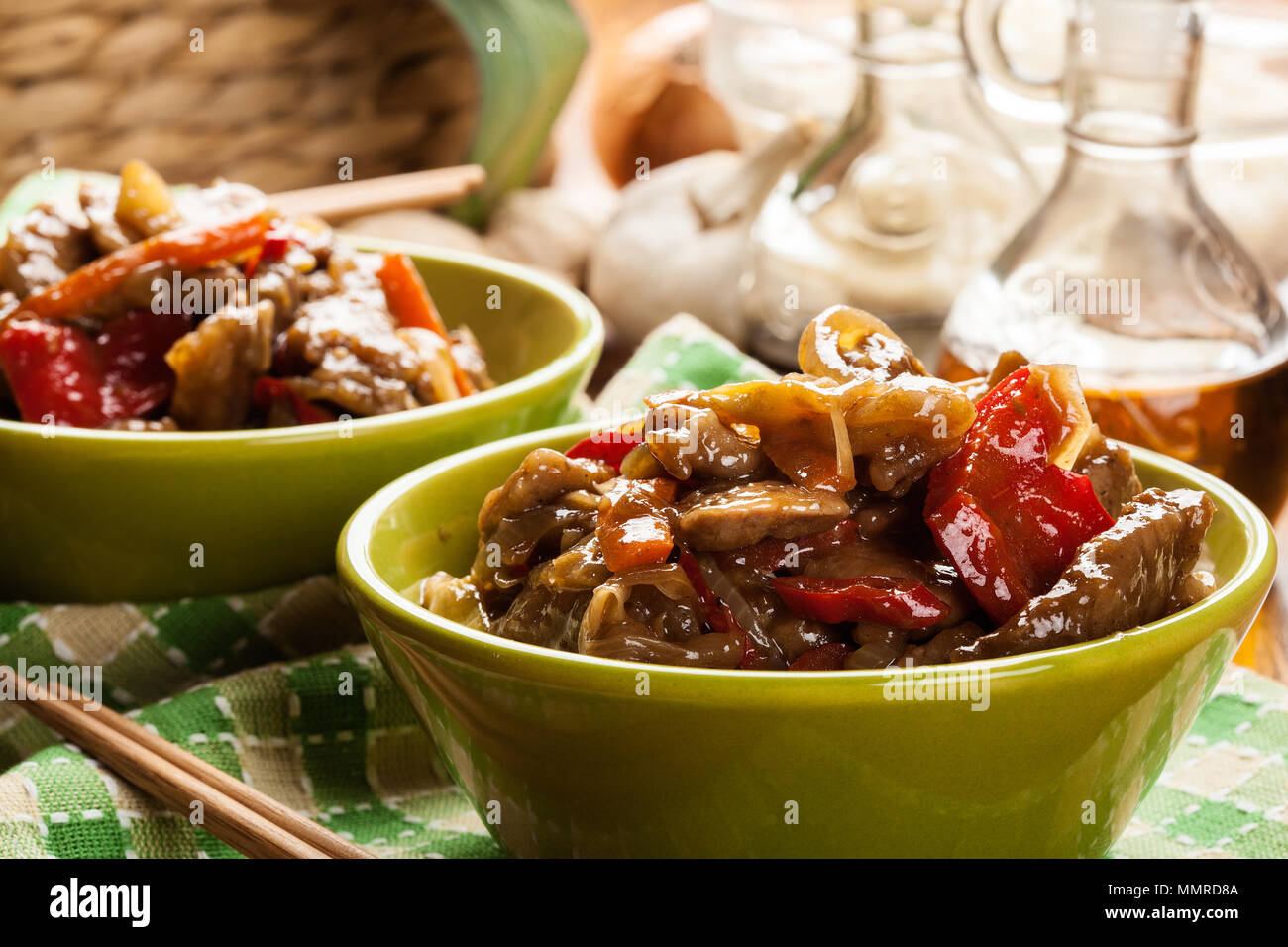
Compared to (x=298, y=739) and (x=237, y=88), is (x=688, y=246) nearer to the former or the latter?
(x=237, y=88)

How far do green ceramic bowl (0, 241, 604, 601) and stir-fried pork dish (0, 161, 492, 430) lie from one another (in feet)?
0.27

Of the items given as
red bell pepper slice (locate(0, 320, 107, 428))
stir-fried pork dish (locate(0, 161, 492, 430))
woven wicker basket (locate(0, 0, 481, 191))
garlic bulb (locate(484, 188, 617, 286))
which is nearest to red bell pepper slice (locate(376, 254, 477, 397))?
stir-fried pork dish (locate(0, 161, 492, 430))

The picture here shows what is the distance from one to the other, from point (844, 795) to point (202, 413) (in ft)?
3.02

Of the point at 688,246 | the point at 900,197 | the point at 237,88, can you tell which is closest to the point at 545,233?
the point at 688,246

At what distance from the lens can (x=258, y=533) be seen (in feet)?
5.65

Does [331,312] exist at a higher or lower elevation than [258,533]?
higher

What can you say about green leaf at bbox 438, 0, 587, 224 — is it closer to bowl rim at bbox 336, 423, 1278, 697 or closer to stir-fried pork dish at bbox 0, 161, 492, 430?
stir-fried pork dish at bbox 0, 161, 492, 430

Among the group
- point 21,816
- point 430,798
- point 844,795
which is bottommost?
point 430,798

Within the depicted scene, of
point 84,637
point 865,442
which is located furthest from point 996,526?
point 84,637

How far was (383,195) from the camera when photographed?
2.80m

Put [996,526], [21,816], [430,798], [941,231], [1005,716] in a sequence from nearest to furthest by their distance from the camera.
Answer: [1005,716]
[996,526]
[21,816]
[430,798]
[941,231]

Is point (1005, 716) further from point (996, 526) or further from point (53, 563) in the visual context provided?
point (53, 563)

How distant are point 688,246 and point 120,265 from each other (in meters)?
1.34

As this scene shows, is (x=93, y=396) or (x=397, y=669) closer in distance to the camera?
(x=397, y=669)
